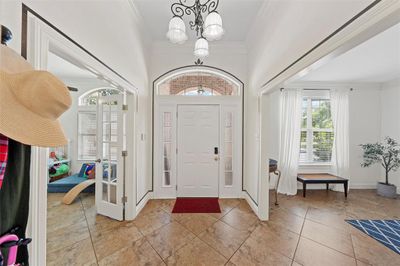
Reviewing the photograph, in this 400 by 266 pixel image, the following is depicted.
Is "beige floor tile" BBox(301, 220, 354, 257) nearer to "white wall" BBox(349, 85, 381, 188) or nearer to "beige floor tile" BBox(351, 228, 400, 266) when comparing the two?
"beige floor tile" BBox(351, 228, 400, 266)

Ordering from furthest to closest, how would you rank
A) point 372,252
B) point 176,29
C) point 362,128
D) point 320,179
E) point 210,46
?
point 362,128, point 320,179, point 210,46, point 372,252, point 176,29

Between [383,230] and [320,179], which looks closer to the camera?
[383,230]

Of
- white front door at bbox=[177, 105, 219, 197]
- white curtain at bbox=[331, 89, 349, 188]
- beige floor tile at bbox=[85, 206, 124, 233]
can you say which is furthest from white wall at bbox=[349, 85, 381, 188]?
beige floor tile at bbox=[85, 206, 124, 233]

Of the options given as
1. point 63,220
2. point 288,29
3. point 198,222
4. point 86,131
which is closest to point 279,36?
point 288,29

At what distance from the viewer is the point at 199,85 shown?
404 centimetres

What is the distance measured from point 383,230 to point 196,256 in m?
2.90

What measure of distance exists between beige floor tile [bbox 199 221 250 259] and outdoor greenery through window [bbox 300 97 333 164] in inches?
124

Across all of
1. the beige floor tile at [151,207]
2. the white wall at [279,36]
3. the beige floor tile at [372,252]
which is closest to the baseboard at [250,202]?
the white wall at [279,36]

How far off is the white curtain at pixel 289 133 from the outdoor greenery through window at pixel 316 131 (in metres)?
0.42

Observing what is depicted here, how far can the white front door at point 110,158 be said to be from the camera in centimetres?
286

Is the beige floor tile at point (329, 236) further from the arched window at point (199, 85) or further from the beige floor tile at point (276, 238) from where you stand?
the arched window at point (199, 85)

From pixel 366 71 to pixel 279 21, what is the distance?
3.05 m

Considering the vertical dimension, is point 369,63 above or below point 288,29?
above

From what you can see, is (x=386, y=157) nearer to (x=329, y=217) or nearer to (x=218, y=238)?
(x=329, y=217)
